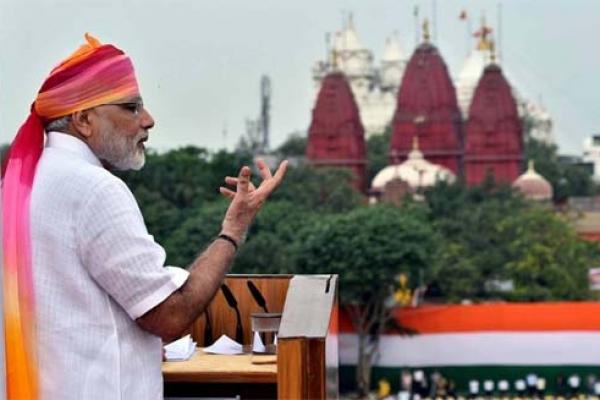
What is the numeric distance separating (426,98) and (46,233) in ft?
80.3

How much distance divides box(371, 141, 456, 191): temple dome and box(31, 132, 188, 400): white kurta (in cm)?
2142

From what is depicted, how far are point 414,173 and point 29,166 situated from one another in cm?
2265

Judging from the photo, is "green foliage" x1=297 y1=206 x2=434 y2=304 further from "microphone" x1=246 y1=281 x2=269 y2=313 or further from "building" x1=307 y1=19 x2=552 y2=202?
"microphone" x1=246 y1=281 x2=269 y2=313

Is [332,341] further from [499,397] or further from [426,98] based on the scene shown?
[426,98]

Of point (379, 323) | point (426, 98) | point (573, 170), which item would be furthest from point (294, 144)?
point (379, 323)

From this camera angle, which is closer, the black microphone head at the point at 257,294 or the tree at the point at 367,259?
the black microphone head at the point at 257,294

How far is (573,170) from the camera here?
81.4 feet

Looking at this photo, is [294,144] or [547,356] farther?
[294,144]

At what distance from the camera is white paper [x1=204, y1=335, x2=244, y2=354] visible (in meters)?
1.27

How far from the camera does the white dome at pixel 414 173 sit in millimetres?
23153

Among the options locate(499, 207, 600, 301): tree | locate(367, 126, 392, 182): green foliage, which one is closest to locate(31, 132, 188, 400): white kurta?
locate(499, 207, 600, 301): tree

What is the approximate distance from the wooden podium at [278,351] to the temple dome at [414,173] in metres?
21.2

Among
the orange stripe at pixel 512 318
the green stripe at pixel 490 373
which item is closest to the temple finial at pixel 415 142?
the orange stripe at pixel 512 318

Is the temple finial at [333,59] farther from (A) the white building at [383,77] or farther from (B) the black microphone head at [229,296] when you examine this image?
(B) the black microphone head at [229,296]
